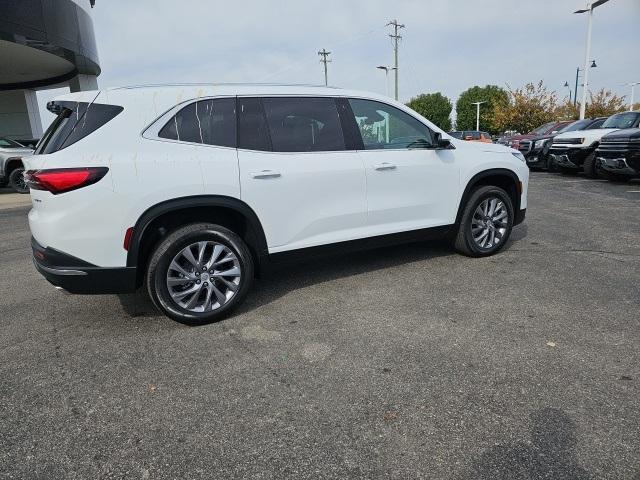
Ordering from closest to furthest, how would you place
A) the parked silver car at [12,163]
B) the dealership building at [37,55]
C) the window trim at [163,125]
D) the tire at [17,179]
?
the window trim at [163,125]
the parked silver car at [12,163]
the tire at [17,179]
the dealership building at [37,55]

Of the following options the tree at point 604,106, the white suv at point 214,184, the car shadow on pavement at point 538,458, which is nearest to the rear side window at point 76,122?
the white suv at point 214,184

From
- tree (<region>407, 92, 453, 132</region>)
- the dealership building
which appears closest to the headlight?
the dealership building

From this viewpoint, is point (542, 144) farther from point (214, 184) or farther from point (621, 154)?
point (214, 184)

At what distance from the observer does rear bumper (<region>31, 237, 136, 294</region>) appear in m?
3.25

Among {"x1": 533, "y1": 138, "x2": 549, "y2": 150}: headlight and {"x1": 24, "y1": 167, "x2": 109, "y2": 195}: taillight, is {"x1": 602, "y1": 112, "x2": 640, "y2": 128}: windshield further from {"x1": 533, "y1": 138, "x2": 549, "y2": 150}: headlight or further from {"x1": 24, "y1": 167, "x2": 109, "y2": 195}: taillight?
{"x1": 24, "y1": 167, "x2": 109, "y2": 195}: taillight

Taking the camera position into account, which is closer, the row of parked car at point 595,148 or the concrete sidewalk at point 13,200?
the row of parked car at point 595,148

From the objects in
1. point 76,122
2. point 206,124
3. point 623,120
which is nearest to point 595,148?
point 623,120

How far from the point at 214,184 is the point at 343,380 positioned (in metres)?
1.74

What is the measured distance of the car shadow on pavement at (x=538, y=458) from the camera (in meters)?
2.00

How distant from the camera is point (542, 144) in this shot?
1590 centimetres

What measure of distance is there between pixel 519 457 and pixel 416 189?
2.89 m

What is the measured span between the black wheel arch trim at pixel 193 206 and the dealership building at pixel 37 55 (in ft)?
44.4

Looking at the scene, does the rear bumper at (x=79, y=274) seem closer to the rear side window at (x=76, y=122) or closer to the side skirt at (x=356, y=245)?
the rear side window at (x=76, y=122)

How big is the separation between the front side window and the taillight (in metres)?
2.32
